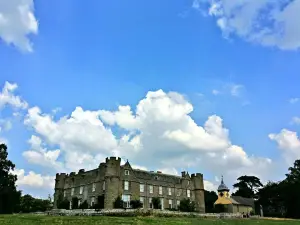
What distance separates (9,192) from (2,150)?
8.67 meters

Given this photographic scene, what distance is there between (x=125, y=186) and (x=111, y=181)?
3.37 metres

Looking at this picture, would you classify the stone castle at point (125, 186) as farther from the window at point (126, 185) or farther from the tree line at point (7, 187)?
the tree line at point (7, 187)

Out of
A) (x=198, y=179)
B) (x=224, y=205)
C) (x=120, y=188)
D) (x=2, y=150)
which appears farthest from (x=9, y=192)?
(x=224, y=205)

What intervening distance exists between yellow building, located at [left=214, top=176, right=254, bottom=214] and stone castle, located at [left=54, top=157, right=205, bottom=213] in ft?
24.2

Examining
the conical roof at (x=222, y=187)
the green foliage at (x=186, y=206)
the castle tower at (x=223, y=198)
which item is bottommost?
the green foliage at (x=186, y=206)

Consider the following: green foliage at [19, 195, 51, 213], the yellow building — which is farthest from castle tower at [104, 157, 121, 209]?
green foliage at [19, 195, 51, 213]

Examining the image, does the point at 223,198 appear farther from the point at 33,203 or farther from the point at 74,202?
the point at 33,203

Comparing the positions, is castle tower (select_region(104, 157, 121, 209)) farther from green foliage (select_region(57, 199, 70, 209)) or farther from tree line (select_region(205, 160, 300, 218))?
tree line (select_region(205, 160, 300, 218))

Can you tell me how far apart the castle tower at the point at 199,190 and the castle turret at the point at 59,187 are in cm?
2743

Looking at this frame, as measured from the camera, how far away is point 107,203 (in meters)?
65.7

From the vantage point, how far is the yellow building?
281 feet

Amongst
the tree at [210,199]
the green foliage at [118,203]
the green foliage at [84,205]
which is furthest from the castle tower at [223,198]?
the green foliage at [84,205]

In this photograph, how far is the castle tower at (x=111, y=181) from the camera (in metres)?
65.9

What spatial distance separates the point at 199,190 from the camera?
81562 millimetres
